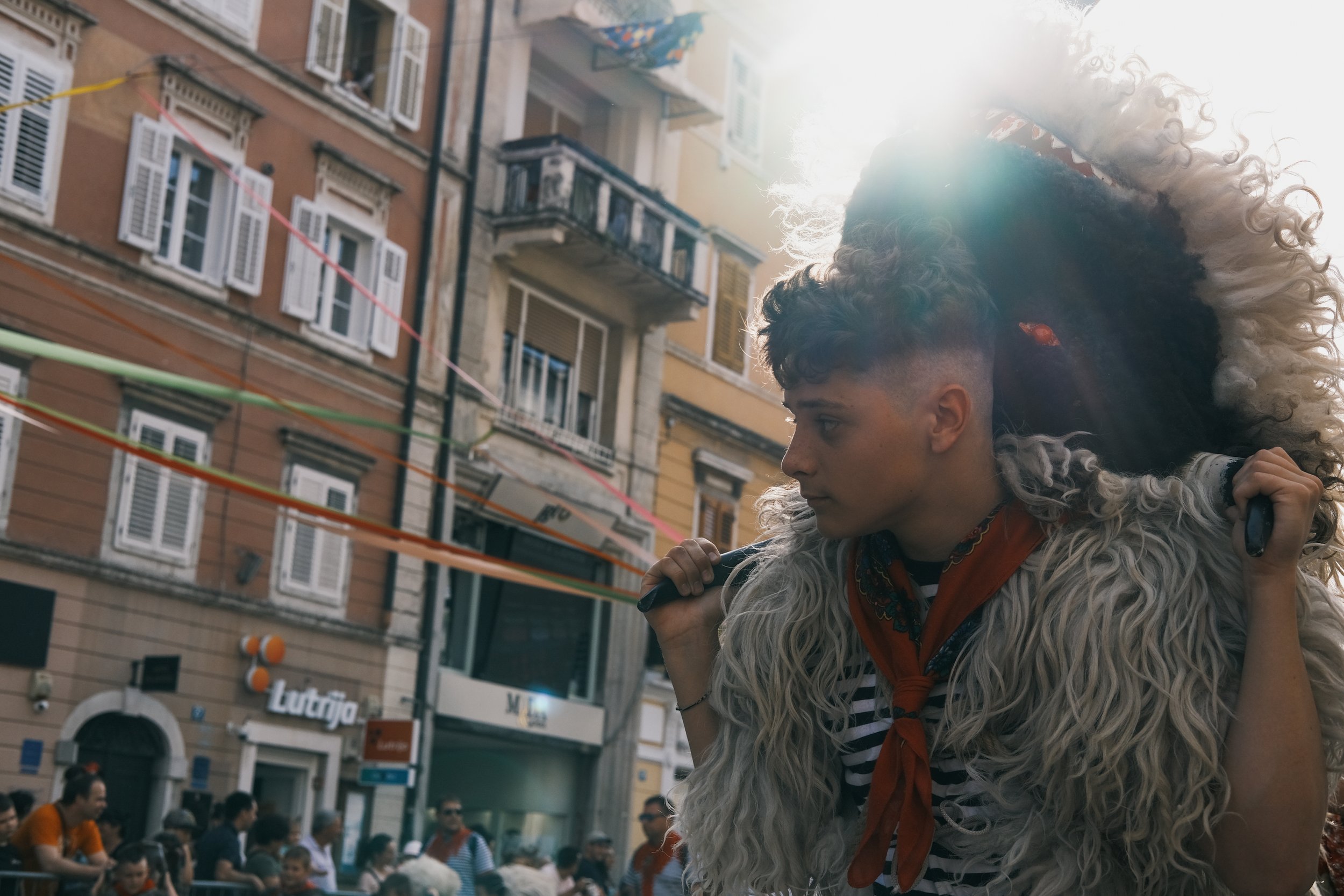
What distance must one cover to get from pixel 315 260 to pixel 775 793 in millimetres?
14921

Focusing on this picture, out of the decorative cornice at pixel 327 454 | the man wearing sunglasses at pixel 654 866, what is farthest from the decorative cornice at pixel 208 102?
the man wearing sunglasses at pixel 654 866

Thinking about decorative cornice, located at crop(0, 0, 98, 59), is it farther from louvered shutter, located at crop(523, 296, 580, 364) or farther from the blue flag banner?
the blue flag banner

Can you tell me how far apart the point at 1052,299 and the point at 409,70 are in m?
16.8

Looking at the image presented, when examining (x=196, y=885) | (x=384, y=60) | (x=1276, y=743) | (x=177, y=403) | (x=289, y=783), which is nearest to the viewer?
(x=1276, y=743)

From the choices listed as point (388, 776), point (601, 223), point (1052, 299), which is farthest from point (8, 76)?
point (1052, 299)

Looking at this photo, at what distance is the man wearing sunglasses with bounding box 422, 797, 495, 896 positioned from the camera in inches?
401

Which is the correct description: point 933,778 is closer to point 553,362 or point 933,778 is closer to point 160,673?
point 160,673

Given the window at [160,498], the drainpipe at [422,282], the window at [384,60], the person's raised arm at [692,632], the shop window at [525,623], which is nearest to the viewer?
the person's raised arm at [692,632]

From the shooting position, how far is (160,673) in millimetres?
13773

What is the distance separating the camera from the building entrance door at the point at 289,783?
50.9ft

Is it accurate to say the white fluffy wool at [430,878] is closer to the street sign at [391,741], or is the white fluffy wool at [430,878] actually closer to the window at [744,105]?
the street sign at [391,741]

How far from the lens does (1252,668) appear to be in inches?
68.2

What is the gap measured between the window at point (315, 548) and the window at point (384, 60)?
451 centimetres

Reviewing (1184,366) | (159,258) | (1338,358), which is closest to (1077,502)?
(1184,366)
